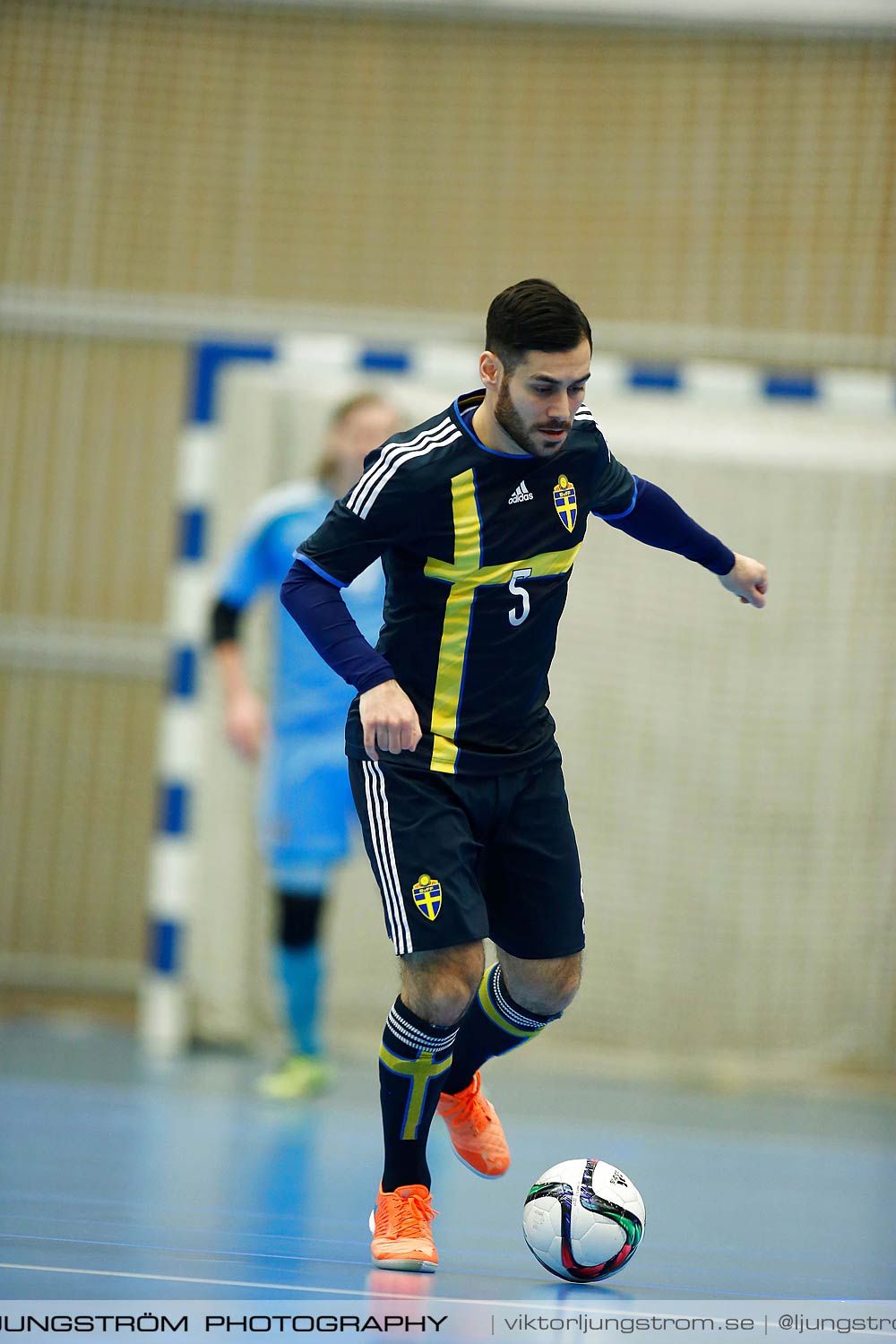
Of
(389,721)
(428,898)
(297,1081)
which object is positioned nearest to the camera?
(389,721)

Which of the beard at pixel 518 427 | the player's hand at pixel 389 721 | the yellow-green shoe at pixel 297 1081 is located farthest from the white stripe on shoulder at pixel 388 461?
the yellow-green shoe at pixel 297 1081

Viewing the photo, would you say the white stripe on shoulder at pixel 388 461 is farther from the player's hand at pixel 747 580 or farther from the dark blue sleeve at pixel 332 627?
the player's hand at pixel 747 580

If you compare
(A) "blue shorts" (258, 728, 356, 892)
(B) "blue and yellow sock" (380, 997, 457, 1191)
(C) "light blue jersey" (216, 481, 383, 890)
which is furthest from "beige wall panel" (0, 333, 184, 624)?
(B) "blue and yellow sock" (380, 997, 457, 1191)

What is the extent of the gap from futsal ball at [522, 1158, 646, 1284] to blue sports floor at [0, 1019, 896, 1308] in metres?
0.05

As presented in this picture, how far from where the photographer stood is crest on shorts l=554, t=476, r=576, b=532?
10.3 feet

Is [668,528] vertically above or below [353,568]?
above

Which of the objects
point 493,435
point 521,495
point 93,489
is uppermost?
point 93,489

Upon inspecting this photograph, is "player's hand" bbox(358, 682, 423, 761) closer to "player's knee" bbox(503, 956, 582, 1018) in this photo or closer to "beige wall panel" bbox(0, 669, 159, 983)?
"player's knee" bbox(503, 956, 582, 1018)

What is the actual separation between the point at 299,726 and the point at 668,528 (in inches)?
95.0

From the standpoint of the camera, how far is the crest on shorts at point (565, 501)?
313cm

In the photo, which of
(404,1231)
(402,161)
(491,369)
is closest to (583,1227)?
(404,1231)

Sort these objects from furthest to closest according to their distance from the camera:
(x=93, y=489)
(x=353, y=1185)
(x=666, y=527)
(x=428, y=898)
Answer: (x=93, y=489)
(x=353, y=1185)
(x=666, y=527)
(x=428, y=898)

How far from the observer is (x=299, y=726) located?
5.55m

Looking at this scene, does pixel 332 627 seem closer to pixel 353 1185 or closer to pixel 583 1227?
pixel 583 1227
